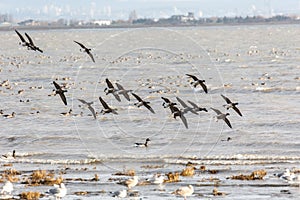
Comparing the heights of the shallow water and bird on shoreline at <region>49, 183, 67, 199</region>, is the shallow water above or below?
below

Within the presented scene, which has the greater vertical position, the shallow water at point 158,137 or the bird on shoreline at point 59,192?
the bird on shoreline at point 59,192

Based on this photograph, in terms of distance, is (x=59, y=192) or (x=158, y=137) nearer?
(x=59, y=192)

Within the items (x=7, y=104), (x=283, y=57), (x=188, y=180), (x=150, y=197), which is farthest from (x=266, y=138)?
(x=283, y=57)

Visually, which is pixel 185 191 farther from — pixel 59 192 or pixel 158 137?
pixel 158 137

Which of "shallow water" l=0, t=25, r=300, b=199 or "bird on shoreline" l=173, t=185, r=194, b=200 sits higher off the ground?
"bird on shoreline" l=173, t=185, r=194, b=200

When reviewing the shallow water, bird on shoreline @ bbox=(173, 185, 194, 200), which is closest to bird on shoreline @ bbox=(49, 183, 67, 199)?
the shallow water

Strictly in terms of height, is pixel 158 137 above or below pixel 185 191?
below

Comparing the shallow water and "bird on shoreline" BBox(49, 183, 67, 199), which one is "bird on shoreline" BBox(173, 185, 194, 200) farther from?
"bird on shoreline" BBox(49, 183, 67, 199)

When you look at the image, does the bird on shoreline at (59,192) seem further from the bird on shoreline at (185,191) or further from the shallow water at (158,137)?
the bird on shoreline at (185,191)

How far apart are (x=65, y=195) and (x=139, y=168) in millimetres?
5111

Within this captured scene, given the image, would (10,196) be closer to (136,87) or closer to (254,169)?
(254,169)

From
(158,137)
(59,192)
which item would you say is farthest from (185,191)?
(158,137)

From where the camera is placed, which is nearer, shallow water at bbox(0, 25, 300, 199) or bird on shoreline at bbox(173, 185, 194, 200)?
bird on shoreline at bbox(173, 185, 194, 200)

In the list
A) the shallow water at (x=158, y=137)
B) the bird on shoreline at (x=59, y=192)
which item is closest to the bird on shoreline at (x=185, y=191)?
the shallow water at (x=158, y=137)
